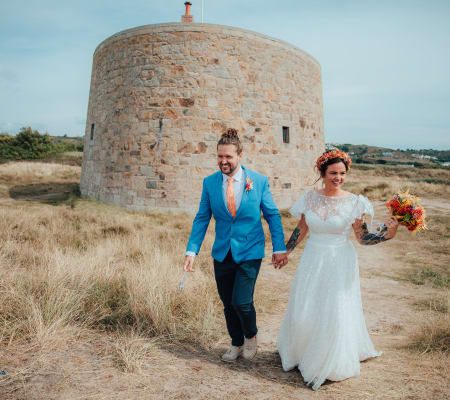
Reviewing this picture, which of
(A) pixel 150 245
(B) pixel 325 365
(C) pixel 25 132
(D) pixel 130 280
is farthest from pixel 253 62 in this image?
(C) pixel 25 132

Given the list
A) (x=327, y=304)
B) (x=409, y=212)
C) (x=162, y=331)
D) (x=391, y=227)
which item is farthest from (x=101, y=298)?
(x=409, y=212)

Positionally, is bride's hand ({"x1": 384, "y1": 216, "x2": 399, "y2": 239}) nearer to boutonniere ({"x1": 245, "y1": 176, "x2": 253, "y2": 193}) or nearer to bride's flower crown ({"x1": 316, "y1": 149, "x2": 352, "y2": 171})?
bride's flower crown ({"x1": 316, "y1": 149, "x2": 352, "y2": 171})

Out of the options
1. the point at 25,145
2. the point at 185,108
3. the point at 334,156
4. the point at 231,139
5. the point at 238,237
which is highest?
the point at 25,145

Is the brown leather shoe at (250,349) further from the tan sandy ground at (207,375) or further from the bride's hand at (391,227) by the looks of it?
the bride's hand at (391,227)

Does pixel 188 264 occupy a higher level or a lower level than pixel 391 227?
lower

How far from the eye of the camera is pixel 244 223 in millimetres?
3010

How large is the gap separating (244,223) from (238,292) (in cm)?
59

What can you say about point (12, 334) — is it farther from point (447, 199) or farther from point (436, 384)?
point (447, 199)

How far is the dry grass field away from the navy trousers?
30 centimetres

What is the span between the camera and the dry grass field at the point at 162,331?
8.64 feet

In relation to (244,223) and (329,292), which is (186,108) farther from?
(329,292)

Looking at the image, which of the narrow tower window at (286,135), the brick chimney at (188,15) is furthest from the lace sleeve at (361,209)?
the brick chimney at (188,15)

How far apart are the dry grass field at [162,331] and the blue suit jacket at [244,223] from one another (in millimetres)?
997

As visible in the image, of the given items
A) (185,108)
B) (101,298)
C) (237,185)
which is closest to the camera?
(237,185)
